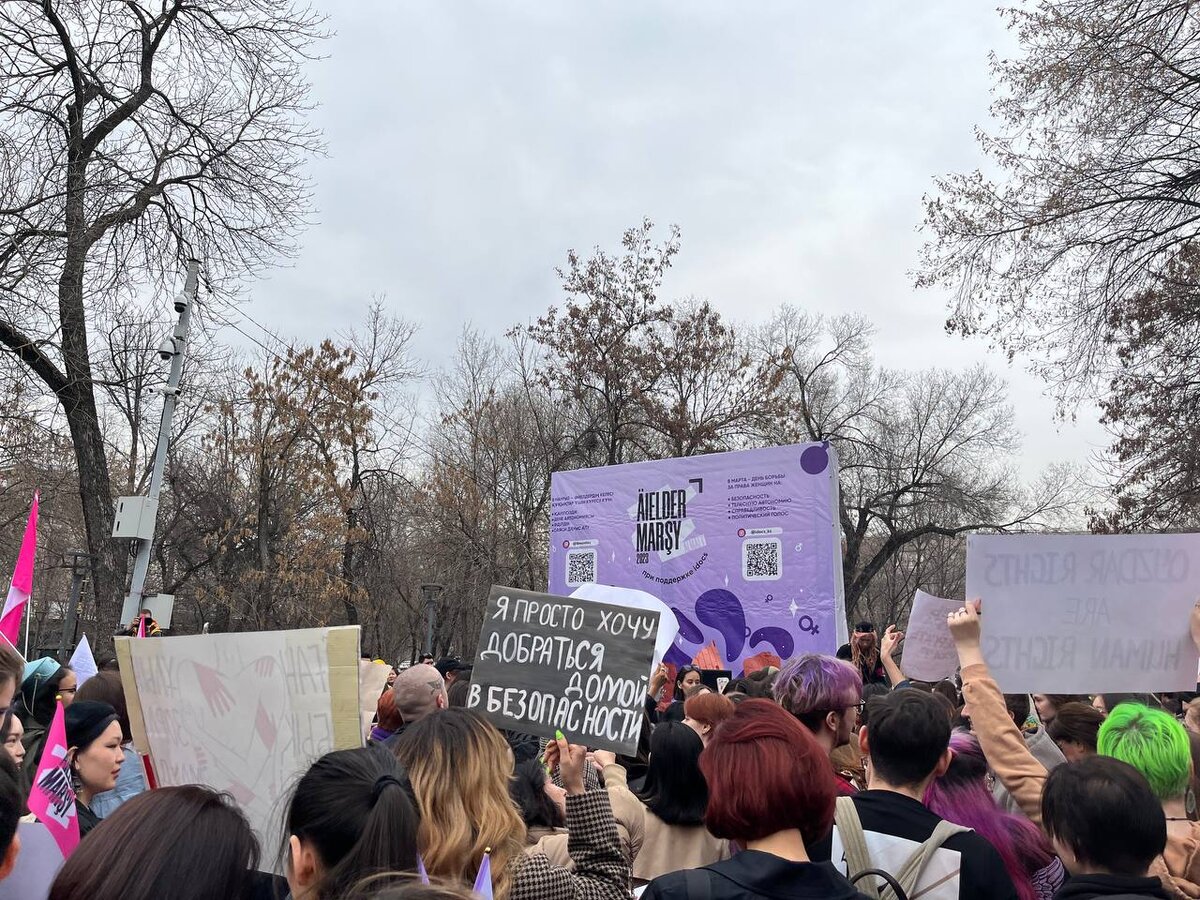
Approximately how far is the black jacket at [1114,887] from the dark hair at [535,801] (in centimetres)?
227

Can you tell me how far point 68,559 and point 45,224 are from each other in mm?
29788

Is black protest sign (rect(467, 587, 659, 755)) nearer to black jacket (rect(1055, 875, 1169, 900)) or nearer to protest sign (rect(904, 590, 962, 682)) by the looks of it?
black jacket (rect(1055, 875, 1169, 900))

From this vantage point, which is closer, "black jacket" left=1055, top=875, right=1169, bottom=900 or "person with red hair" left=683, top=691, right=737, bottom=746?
"black jacket" left=1055, top=875, right=1169, bottom=900

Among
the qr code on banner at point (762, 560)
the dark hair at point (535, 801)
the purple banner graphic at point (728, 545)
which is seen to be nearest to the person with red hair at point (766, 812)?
the dark hair at point (535, 801)

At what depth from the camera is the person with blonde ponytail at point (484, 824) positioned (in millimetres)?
2930

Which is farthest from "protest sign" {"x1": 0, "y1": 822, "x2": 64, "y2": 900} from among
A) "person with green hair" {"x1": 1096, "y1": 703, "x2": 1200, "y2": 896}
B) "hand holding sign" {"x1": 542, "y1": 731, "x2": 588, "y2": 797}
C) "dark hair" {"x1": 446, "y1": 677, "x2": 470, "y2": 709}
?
"dark hair" {"x1": 446, "y1": 677, "x2": 470, "y2": 709}

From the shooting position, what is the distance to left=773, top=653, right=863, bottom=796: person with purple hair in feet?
13.5

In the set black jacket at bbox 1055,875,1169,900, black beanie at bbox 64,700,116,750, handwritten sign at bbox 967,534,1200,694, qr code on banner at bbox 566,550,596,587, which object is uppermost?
qr code on banner at bbox 566,550,596,587

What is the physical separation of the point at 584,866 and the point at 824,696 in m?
1.32

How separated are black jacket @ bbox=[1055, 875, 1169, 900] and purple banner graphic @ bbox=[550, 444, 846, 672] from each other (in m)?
8.50

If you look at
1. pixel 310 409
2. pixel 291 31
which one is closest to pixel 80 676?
pixel 291 31

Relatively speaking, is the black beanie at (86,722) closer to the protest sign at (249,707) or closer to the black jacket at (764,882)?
the protest sign at (249,707)

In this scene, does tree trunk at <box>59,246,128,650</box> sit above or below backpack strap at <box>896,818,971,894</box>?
above

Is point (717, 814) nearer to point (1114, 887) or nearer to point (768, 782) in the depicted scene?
point (768, 782)
